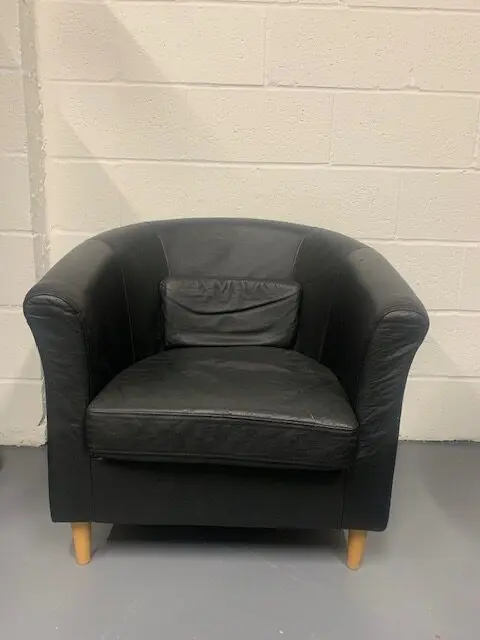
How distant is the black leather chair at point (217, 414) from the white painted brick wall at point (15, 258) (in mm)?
388

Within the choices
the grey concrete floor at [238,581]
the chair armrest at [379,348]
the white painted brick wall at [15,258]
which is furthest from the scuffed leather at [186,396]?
the white painted brick wall at [15,258]

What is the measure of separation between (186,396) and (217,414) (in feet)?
0.31

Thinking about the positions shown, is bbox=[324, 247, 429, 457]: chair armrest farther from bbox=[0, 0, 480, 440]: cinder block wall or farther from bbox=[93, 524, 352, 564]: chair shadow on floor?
bbox=[0, 0, 480, 440]: cinder block wall

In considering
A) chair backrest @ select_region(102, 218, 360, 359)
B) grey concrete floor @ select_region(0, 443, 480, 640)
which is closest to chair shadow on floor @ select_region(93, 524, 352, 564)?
grey concrete floor @ select_region(0, 443, 480, 640)

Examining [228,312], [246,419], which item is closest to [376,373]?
[246,419]

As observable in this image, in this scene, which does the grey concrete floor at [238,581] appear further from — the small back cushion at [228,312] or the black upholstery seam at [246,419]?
the small back cushion at [228,312]

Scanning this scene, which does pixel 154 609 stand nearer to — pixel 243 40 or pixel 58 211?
pixel 58 211

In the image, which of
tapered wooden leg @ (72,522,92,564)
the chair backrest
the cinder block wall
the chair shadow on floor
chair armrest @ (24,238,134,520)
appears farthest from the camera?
the cinder block wall

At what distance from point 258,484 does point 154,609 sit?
0.36m

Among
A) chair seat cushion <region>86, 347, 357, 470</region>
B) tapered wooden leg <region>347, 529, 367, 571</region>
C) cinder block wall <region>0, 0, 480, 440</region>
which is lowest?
tapered wooden leg <region>347, 529, 367, 571</region>

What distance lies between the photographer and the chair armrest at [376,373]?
4.75 feet

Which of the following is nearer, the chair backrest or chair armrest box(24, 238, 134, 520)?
chair armrest box(24, 238, 134, 520)

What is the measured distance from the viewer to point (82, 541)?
1.62 metres

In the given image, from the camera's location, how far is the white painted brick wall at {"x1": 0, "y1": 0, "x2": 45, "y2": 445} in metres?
1.92
